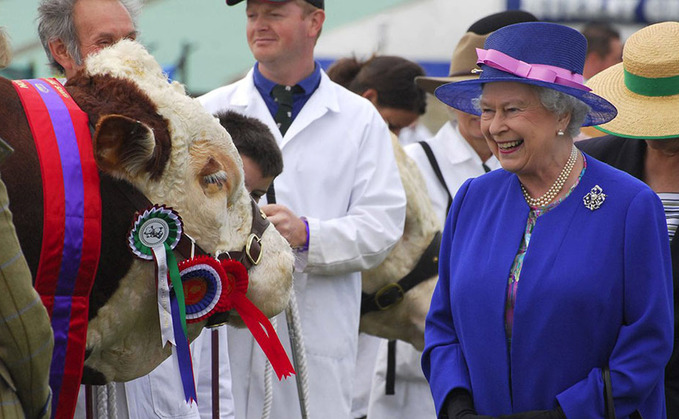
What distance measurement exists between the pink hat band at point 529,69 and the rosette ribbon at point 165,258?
1224mm

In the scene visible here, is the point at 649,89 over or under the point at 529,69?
under

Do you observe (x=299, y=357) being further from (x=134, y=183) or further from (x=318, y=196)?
(x=134, y=183)

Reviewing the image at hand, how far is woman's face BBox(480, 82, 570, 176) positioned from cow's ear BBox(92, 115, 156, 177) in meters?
1.27

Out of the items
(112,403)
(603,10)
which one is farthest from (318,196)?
(603,10)

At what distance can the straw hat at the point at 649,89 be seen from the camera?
3.82 meters

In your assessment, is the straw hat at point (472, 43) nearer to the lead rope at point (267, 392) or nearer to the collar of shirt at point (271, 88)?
the collar of shirt at point (271, 88)

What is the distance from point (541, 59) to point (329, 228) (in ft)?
4.71

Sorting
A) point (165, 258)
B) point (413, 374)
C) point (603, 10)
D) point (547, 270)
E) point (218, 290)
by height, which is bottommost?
point (603, 10)

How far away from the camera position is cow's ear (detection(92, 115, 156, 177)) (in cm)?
235

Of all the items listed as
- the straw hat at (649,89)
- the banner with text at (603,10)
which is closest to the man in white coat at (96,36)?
the straw hat at (649,89)

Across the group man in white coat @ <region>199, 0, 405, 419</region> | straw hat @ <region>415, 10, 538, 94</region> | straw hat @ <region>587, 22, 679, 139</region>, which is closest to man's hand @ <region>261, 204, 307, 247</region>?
man in white coat @ <region>199, 0, 405, 419</region>

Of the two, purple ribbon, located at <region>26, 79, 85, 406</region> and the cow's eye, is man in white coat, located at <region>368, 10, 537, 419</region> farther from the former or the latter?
purple ribbon, located at <region>26, 79, 85, 406</region>

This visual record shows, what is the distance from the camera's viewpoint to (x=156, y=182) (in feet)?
8.18

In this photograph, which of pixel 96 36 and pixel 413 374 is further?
pixel 413 374
